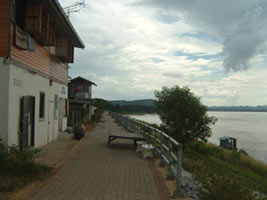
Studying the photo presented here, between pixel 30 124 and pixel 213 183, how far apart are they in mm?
6619

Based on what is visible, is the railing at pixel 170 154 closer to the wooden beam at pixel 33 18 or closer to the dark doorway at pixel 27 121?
the dark doorway at pixel 27 121

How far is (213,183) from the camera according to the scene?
5172mm

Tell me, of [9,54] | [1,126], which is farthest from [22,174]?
[9,54]

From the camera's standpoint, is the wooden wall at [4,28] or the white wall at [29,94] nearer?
the wooden wall at [4,28]

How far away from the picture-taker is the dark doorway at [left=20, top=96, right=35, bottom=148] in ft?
26.1

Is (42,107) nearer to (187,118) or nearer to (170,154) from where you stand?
(170,154)

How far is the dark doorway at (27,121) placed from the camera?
26.1ft

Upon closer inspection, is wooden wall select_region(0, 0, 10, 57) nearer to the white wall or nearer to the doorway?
the white wall

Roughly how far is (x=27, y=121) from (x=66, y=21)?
172 inches

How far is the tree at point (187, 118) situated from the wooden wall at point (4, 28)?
20.3 m

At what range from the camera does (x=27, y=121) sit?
A: 8.66 meters

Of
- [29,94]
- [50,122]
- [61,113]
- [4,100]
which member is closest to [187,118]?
[61,113]

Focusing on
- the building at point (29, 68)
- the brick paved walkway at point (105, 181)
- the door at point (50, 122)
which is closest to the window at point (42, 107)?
the building at point (29, 68)

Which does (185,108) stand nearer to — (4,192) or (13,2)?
(13,2)
